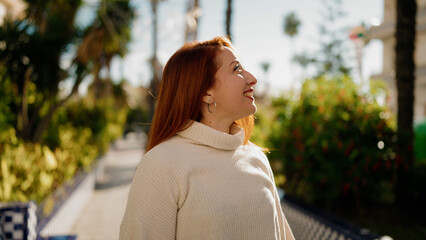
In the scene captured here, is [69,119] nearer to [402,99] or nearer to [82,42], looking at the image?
[82,42]

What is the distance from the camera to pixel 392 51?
707 inches

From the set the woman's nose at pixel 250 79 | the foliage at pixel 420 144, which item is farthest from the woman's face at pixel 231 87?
the foliage at pixel 420 144

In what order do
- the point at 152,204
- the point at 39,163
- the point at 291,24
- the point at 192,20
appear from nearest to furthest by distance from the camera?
the point at 152,204 < the point at 39,163 < the point at 192,20 < the point at 291,24

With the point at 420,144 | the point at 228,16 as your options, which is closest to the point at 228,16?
the point at 228,16

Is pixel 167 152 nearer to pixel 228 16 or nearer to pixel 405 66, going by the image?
pixel 228 16

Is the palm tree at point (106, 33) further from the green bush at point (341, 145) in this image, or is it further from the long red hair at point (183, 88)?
the long red hair at point (183, 88)

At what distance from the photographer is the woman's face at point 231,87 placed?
1.60 m

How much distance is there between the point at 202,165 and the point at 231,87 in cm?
38

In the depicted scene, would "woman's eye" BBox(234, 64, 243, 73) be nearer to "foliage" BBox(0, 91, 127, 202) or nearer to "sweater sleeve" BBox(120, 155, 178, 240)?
"sweater sleeve" BBox(120, 155, 178, 240)

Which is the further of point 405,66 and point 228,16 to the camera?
point 405,66

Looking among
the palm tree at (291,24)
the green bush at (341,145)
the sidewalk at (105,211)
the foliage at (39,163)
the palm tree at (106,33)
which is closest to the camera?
the foliage at (39,163)

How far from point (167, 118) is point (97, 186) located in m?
9.21

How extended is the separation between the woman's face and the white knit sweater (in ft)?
0.42

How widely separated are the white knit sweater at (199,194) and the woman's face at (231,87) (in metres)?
0.13
